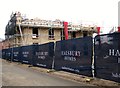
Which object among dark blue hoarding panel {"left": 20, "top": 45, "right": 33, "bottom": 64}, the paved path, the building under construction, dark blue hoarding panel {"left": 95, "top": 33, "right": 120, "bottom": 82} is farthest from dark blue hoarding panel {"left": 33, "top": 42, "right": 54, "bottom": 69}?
the building under construction

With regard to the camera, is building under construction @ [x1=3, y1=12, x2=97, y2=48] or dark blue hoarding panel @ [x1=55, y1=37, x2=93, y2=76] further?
building under construction @ [x1=3, y1=12, x2=97, y2=48]

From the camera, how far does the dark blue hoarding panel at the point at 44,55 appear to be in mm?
19547

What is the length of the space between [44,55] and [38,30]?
1216 inches

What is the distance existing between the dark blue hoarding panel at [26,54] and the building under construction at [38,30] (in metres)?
19.5

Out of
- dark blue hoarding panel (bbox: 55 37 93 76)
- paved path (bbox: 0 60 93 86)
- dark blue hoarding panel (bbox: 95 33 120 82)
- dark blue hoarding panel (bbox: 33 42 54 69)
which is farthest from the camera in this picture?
dark blue hoarding panel (bbox: 33 42 54 69)

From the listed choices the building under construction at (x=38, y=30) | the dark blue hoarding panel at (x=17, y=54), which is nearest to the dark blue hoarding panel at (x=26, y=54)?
the dark blue hoarding panel at (x=17, y=54)

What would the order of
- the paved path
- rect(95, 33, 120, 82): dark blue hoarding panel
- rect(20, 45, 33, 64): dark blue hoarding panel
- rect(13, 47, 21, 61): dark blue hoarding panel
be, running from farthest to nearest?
rect(13, 47, 21, 61): dark blue hoarding panel < rect(20, 45, 33, 64): dark blue hoarding panel < the paved path < rect(95, 33, 120, 82): dark blue hoarding panel

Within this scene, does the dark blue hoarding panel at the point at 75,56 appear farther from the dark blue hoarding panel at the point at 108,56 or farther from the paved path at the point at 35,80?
the paved path at the point at 35,80

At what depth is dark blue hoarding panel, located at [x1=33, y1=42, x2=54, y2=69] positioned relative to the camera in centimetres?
1955

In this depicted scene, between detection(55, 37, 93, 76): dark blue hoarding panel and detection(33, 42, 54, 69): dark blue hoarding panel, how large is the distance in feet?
5.63

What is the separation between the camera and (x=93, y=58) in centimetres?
1250

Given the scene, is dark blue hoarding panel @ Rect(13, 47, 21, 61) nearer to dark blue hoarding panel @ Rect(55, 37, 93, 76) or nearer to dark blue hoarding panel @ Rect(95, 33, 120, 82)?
dark blue hoarding panel @ Rect(55, 37, 93, 76)

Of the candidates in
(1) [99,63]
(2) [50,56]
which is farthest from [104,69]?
(2) [50,56]

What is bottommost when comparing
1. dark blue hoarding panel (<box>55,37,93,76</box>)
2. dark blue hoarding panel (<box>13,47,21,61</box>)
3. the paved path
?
dark blue hoarding panel (<box>13,47,21,61</box>)
